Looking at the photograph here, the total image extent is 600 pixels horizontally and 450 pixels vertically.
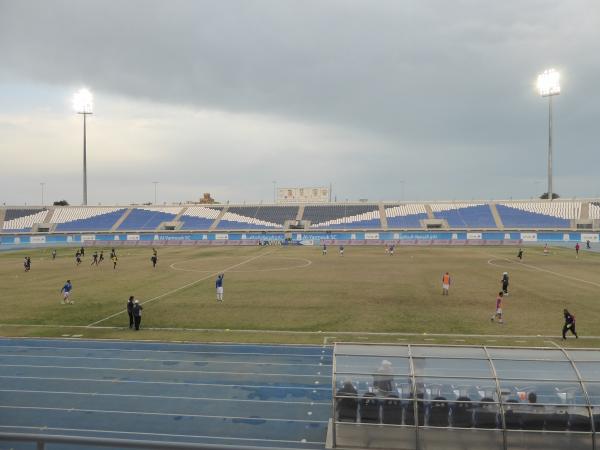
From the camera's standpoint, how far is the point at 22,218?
8750 centimetres

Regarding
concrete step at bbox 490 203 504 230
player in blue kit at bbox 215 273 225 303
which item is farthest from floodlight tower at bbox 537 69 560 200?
player in blue kit at bbox 215 273 225 303

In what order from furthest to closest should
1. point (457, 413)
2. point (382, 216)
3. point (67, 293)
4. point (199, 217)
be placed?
1. point (199, 217)
2. point (382, 216)
3. point (67, 293)
4. point (457, 413)

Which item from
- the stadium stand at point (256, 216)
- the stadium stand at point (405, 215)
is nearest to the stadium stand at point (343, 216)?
the stadium stand at point (405, 215)

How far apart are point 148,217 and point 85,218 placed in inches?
471

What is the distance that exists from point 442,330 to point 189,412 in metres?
11.3

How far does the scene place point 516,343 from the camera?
55.7 feet

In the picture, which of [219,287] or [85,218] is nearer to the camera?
[219,287]

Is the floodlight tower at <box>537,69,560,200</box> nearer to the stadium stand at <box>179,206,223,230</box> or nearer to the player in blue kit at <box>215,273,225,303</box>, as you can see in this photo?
the stadium stand at <box>179,206,223,230</box>

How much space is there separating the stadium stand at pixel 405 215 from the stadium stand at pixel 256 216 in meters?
18.6

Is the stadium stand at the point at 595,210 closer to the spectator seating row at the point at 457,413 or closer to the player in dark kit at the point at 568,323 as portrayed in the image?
the player in dark kit at the point at 568,323

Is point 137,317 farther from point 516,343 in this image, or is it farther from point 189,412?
point 516,343

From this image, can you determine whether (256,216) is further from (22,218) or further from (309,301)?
(309,301)

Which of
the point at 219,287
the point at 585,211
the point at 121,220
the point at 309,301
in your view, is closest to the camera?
the point at 219,287

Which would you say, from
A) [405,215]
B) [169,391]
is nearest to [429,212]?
[405,215]
